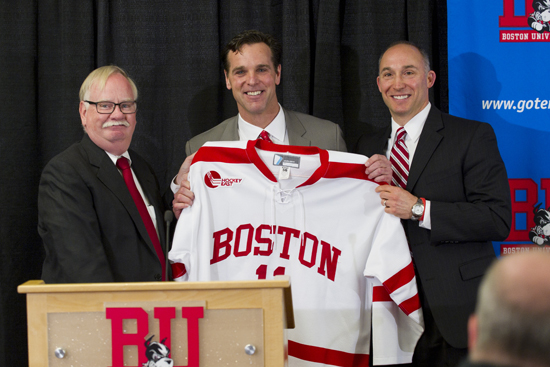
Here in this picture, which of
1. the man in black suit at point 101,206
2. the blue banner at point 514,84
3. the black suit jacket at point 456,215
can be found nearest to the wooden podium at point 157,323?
the man in black suit at point 101,206

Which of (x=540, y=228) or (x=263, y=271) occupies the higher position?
(x=540, y=228)

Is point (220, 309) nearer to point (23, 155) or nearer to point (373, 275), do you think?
point (373, 275)

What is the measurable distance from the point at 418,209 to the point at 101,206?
1396 mm

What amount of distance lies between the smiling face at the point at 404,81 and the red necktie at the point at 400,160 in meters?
0.09

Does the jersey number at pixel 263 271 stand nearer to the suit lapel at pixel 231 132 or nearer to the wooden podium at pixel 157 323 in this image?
the wooden podium at pixel 157 323

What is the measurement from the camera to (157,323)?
169 centimetres

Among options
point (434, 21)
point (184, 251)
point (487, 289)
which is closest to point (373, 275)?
point (184, 251)

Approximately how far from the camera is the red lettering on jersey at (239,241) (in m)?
2.37

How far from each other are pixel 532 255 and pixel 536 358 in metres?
0.15

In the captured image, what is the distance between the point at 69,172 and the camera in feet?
7.60

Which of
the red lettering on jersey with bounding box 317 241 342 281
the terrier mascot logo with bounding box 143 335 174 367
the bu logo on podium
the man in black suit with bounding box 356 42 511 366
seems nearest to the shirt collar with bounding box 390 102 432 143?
the man in black suit with bounding box 356 42 511 366

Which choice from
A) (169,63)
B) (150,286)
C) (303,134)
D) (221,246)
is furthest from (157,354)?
(169,63)

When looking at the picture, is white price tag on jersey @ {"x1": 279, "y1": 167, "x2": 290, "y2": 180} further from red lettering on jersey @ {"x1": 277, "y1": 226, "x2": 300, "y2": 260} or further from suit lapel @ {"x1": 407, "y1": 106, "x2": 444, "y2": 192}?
suit lapel @ {"x1": 407, "y1": 106, "x2": 444, "y2": 192}

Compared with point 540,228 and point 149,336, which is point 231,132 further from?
point 540,228
